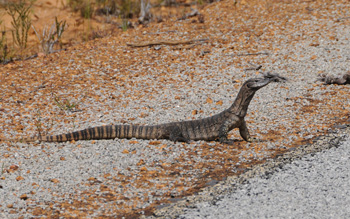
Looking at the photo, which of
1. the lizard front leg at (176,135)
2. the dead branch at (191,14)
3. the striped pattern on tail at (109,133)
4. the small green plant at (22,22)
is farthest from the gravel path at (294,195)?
the dead branch at (191,14)

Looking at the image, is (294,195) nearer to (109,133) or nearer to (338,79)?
(109,133)

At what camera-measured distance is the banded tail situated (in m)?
7.04

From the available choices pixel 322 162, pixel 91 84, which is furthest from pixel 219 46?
pixel 322 162

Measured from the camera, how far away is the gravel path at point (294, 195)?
481cm

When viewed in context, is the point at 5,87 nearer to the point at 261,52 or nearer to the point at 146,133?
the point at 146,133

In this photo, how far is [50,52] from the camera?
1155 centimetres

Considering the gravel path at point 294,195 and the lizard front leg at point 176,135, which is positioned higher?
the gravel path at point 294,195

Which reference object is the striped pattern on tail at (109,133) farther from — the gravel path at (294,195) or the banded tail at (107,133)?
the gravel path at (294,195)

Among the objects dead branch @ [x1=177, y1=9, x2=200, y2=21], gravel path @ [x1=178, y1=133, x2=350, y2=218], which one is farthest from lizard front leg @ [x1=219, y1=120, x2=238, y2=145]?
dead branch @ [x1=177, y1=9, x2=200, y2=21]

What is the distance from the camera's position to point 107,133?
7.12m

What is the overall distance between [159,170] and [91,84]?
4.21m

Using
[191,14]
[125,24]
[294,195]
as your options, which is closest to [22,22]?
[125,24]

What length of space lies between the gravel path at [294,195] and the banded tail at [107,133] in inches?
80.3

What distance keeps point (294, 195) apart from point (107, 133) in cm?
301
